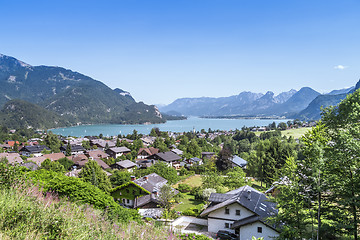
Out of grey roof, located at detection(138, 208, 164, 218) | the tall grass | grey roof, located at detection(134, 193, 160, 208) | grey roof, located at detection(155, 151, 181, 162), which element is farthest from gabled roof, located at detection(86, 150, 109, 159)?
the tall grass

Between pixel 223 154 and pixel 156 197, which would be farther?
pixel 223 154

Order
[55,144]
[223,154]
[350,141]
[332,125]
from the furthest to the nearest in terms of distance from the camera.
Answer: [55,144]
[223,154]
[332,125]
[350,141]

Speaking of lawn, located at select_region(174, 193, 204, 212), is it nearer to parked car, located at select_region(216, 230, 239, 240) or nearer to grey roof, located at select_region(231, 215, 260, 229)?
parked car, located at select_region(216, 230, 239, 240)

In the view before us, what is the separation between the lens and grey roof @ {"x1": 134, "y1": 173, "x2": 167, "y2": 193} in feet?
80.7

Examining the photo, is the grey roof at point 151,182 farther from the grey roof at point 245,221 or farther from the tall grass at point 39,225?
the tall grass at point 39,225

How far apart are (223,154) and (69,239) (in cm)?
3807

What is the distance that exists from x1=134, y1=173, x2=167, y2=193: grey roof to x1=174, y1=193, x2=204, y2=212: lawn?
286cm

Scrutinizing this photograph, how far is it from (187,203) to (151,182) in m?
5.37

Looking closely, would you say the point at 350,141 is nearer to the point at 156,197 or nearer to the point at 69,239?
the point at 69,239

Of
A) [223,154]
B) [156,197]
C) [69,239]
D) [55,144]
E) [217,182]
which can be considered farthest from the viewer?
[55,144]

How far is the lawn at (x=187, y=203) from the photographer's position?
2228 cm

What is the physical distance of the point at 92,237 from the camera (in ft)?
14.2

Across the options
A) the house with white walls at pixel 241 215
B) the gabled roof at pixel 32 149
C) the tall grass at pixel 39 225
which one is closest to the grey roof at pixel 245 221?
the house with white walls at pixel 241 215

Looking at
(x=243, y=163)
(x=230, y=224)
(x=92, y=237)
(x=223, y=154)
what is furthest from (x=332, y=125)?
(x=243, y=163)
